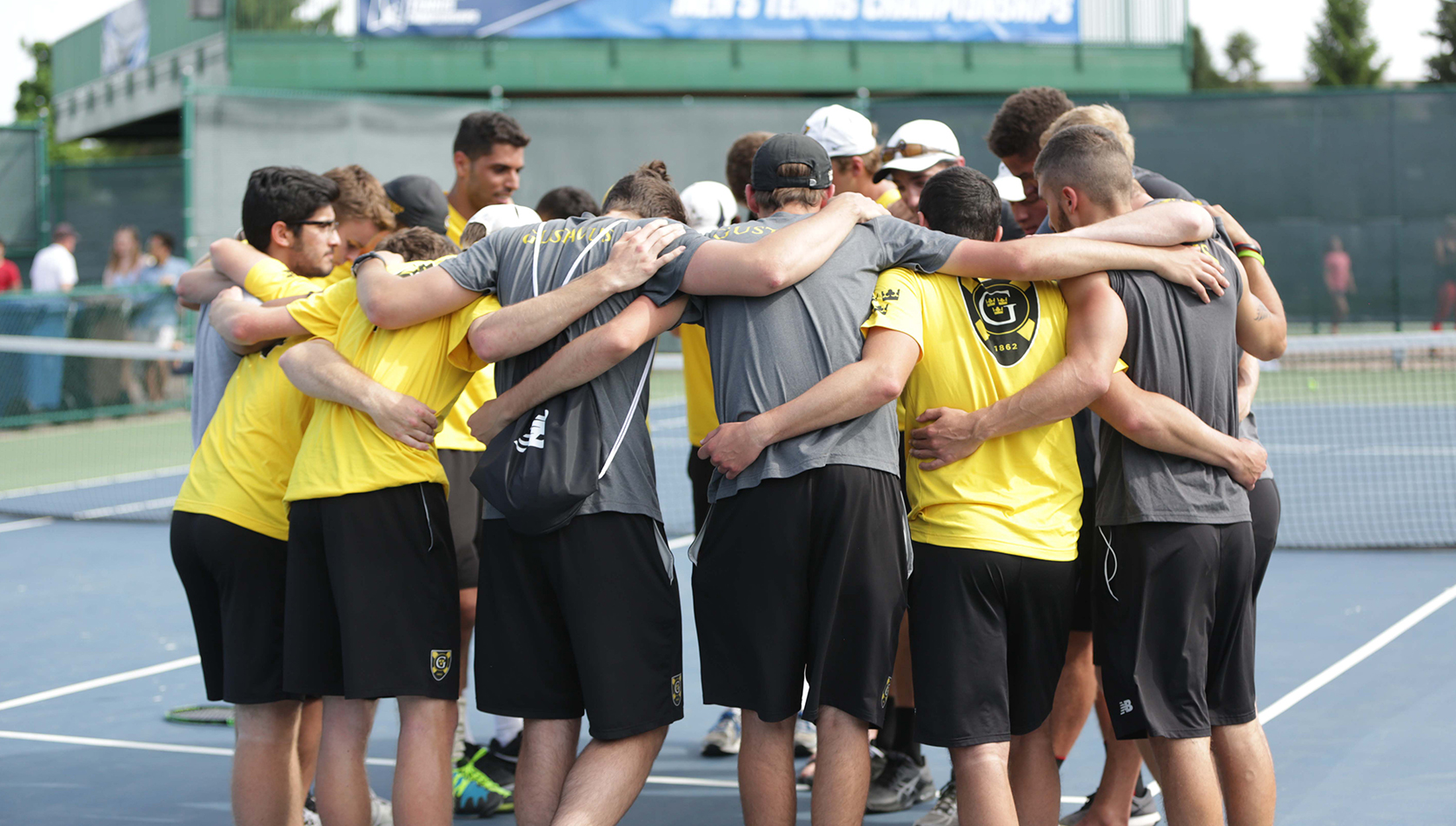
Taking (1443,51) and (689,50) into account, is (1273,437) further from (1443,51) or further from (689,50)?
(1443,51)

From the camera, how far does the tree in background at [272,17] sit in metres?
21.8

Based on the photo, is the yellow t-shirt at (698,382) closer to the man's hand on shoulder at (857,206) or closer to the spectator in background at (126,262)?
the man's hand on shoulder at (857,206)

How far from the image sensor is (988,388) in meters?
3.54

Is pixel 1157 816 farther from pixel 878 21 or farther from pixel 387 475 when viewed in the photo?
pixel 878 21

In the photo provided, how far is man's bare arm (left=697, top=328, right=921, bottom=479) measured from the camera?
11.2 ft

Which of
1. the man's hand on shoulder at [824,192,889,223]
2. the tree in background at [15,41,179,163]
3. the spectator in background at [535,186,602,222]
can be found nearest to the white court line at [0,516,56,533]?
the spectator in background at [535,186,602,222]

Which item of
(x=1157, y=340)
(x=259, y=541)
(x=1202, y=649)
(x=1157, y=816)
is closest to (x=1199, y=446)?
(x=1157, y=340)

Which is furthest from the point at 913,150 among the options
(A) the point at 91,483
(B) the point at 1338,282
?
(B) the point at 1338,282

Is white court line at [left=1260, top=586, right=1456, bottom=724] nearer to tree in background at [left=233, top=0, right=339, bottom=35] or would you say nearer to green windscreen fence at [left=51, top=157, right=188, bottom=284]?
green windscreen fence at [left=51, top=157, right=188, bottom=284]

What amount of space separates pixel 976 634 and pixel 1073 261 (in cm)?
98

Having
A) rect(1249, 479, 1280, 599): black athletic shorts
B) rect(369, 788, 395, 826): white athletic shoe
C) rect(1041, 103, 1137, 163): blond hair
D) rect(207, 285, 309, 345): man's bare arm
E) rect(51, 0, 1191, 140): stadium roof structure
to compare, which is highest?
rect(51, 0, 1191, 140): stadium roof structure

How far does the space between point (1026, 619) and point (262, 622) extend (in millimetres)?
2176

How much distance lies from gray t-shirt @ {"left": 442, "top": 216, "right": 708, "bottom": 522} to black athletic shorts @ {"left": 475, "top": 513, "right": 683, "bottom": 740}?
3.7 inches

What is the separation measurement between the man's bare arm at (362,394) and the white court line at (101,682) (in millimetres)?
2754
